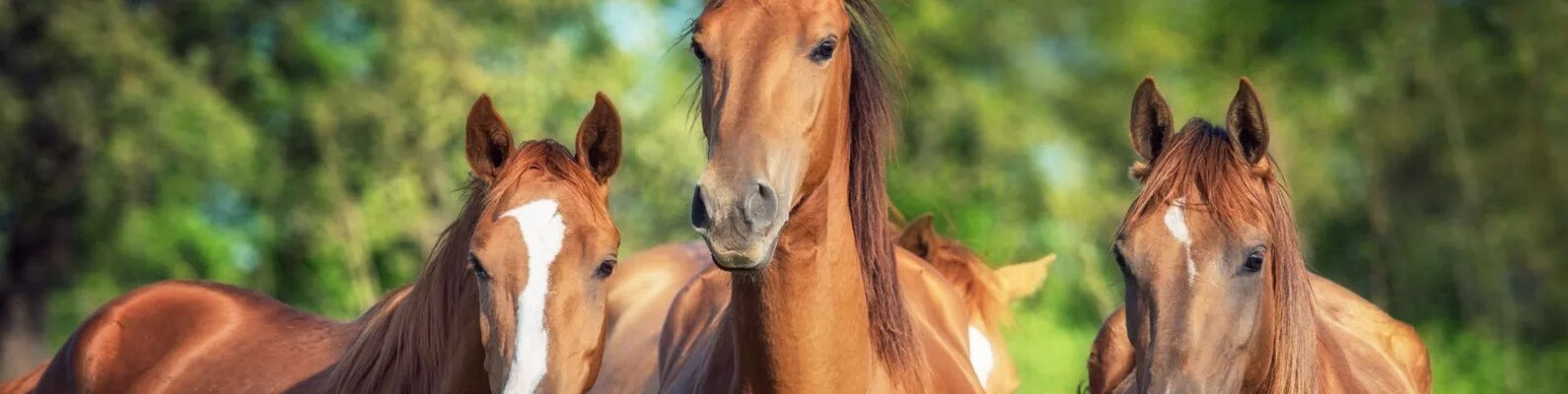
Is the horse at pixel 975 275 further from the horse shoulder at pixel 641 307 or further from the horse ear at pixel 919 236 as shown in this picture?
the horse shoulder at pixel 641 307

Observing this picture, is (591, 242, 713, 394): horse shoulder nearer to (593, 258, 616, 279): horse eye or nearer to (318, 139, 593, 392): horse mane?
(318, 139, 593, 392): horse mane

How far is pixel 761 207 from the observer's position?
3.38m

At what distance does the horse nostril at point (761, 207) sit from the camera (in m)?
3.35

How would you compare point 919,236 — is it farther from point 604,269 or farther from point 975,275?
point 604,269

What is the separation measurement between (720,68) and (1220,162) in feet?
3.72

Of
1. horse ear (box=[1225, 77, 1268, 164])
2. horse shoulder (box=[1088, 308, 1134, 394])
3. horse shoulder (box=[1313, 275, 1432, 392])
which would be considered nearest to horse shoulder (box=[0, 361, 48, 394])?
horse shoulder (box=[1088, 308, 1134, 394])

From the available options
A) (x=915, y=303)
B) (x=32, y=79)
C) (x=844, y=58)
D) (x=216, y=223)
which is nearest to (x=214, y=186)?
(x=216, y=223)

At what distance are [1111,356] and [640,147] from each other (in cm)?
1023

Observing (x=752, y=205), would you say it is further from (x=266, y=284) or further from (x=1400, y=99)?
(x=1400, y=99)

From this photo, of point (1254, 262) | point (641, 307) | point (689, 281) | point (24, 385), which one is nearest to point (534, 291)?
point (1254, 262)

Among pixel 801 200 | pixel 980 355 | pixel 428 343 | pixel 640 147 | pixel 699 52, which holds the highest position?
pixel 640 147

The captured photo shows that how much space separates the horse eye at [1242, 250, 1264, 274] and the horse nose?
1.09 m

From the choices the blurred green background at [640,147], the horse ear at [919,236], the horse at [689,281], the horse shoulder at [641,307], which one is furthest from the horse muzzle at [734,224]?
the blurred green background at [640,147]

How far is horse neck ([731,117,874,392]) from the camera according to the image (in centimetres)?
376
